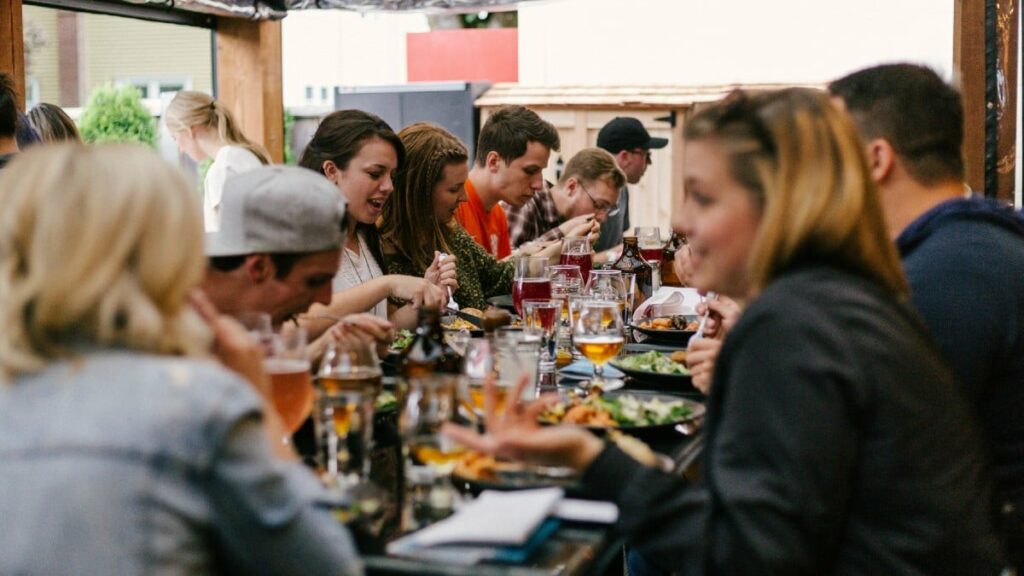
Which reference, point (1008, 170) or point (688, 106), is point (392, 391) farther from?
point (688, 106)

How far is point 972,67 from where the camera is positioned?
4637 mm

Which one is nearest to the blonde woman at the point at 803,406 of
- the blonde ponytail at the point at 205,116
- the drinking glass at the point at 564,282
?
the drinking glass at the point at 564,282

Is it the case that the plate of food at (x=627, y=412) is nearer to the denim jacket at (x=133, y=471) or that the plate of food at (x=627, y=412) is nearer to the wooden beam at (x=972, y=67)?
the denim jacket at (x=133, y=471)

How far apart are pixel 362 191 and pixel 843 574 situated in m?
2.49

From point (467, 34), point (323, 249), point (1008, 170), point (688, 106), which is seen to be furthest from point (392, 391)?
point (467, 34)

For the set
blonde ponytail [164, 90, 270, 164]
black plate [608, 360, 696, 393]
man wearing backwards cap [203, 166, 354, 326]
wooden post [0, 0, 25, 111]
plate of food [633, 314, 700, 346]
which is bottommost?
black plate [608, 360, 696, 393]

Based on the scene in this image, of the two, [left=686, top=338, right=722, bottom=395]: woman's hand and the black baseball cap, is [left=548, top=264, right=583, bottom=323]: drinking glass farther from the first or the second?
the black baseball cap

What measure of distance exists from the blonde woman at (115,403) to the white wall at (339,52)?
13.5 meters

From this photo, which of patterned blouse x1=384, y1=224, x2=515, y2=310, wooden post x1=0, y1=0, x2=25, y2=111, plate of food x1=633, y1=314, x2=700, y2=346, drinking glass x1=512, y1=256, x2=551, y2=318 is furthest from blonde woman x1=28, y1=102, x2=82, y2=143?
plate of food x1=633, y1=314, x2=700, y2=346

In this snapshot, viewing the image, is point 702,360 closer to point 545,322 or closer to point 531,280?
point 545,322

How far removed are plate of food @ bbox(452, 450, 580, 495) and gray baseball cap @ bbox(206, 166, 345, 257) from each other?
585mm

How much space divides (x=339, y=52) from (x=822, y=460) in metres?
13.9

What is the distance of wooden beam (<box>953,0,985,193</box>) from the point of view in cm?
462

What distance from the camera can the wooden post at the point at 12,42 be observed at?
4582mm
